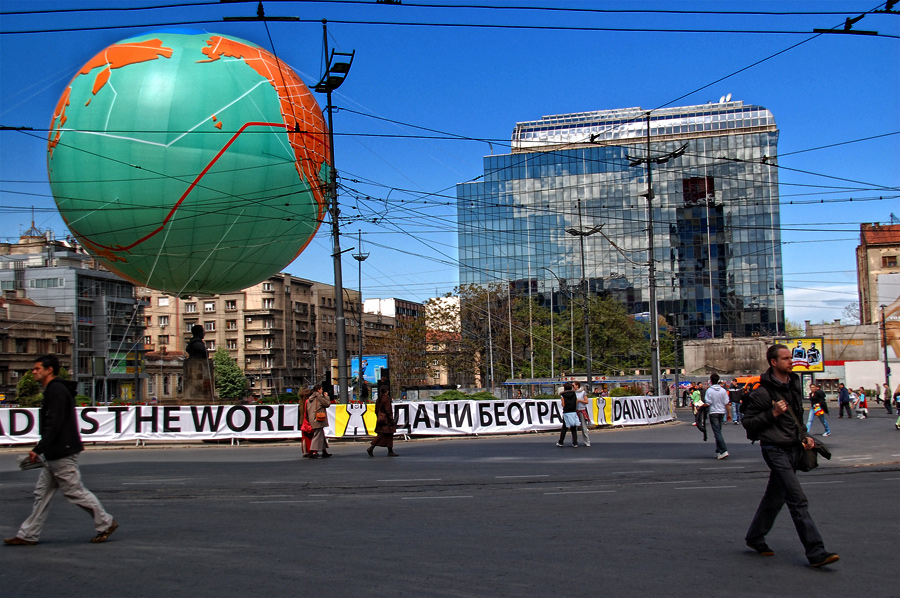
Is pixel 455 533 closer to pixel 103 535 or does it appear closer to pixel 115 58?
pixel 103 535

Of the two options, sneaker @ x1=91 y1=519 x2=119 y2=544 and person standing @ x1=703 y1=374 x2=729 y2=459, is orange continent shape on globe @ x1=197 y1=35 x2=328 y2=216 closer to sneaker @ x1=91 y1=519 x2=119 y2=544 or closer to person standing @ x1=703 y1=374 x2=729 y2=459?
person standing @ x1=703 y1=374 x2=729 y2=459

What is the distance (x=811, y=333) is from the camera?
2968 inches

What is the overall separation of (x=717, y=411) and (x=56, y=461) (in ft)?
44.1

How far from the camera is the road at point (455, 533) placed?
5.92 m

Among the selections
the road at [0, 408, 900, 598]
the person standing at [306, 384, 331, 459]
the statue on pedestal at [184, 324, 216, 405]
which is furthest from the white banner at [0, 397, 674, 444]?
the road at [0, 408, 900, 598]

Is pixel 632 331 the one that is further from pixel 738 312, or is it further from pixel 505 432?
pixel 505 432

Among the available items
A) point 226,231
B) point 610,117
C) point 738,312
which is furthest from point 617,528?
point 610,117

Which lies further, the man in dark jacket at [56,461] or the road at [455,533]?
the man in dark jacket at [56,461]

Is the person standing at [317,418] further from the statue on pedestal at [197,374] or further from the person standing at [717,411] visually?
the person standing at [717,411]

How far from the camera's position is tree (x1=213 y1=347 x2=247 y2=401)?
86.6 metres

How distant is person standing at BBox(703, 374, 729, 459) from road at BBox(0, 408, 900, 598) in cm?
75

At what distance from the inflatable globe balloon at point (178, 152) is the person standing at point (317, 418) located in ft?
16.4

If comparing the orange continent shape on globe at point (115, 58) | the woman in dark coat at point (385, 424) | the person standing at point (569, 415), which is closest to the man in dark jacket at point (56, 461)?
the woman in dark coat at point (385, 424)

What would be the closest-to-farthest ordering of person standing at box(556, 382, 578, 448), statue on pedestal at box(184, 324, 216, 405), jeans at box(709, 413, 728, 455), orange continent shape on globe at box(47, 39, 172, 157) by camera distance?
jeans at box(709, 413, 728, 455), orange continent shape on globe at box(47, 39, 172, 157), person standing at box(556, 382, 578, 448), statue on pedestal at box(184, 324, 216, 405)
